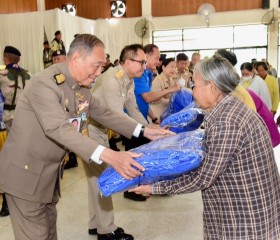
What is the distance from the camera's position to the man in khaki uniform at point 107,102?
249 cm

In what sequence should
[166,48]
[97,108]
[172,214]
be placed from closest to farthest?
[97,108], [172,214], [166,48]

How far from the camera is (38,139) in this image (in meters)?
1.57

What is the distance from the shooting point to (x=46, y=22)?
9750 millimetres

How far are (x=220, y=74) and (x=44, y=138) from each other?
81 cm

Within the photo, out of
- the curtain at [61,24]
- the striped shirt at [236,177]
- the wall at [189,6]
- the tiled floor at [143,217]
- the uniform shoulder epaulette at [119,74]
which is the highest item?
the wall at [189,6]

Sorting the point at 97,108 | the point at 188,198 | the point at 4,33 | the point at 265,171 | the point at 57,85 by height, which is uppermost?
the point at 4,33

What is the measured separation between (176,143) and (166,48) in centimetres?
1190

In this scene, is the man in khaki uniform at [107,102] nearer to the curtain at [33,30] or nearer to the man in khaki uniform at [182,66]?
the man in khaki uniform at [182,66]

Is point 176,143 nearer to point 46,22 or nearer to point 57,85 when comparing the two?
point 57,85

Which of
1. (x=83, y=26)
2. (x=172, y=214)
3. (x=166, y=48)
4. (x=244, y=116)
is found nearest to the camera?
(x=244, y=116)

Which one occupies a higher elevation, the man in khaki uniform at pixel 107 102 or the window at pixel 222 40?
the window at pixel 222 40

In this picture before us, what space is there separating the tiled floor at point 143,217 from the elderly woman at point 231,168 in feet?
4.57

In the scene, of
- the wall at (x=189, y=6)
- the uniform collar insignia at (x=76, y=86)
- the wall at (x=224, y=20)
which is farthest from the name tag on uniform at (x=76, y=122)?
the wall at (x=189, y=6)

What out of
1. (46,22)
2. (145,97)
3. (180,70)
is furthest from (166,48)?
(145,97)
